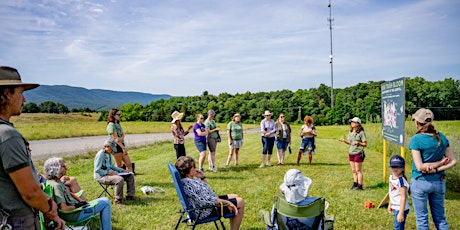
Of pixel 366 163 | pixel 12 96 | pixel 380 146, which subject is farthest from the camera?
pixel 380 146

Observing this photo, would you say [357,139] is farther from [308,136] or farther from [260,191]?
[308,136]

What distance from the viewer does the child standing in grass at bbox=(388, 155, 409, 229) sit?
158 inches

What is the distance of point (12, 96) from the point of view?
7.38 ft

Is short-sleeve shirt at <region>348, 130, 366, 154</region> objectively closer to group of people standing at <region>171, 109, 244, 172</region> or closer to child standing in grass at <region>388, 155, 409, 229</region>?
child standing in grass at <region>388, 155, 409, 229</region>

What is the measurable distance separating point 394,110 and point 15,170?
718cm

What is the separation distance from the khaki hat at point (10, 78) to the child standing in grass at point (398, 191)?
4157mm

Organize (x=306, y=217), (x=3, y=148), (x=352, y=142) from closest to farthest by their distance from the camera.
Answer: (x=3, y=148) < (x=306, y=217) < (x=352, y=142)

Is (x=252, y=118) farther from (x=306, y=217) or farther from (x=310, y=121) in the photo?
(x=306, y=217)

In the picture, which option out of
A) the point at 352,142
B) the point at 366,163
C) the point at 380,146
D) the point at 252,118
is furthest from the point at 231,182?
the point at 252,118

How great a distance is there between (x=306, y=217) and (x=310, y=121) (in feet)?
23.8

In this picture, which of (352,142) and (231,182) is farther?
(231,182)

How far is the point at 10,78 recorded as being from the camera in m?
2.25

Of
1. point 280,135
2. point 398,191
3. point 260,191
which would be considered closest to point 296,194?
point 398,191

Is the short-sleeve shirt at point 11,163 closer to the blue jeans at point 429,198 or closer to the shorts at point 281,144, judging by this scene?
the blue jeans at point 429,198
